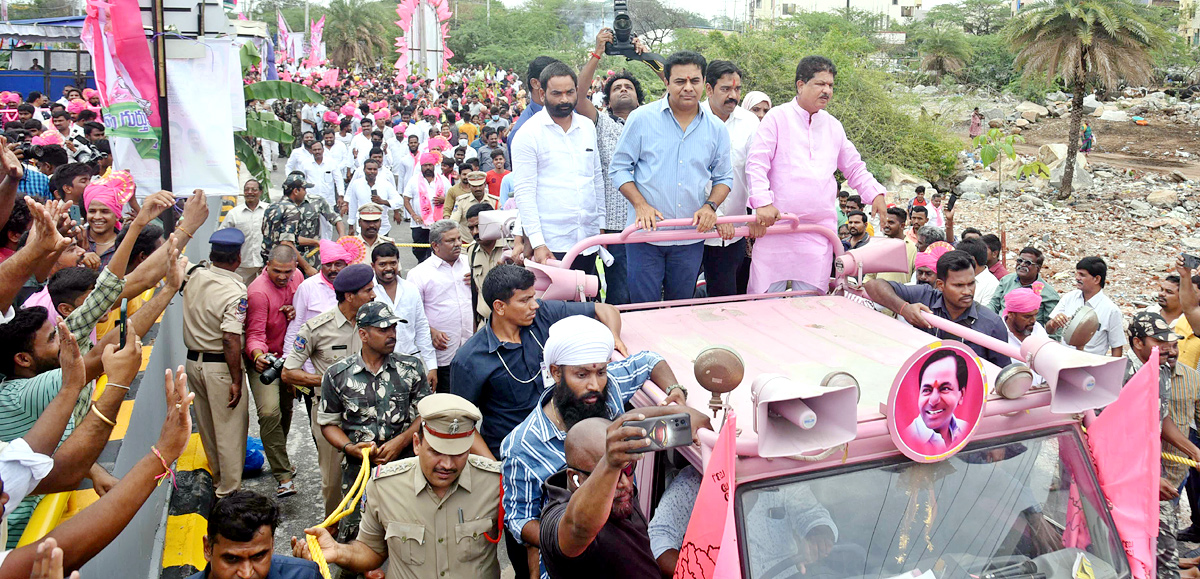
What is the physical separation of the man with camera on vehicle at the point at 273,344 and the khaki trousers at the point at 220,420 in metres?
0.15

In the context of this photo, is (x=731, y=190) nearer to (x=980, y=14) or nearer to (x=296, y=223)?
(x=296, y=223)

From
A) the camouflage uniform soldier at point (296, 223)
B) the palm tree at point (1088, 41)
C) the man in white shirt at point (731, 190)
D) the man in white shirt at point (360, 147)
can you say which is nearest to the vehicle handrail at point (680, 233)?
the man in white shirt at point (731, 190)

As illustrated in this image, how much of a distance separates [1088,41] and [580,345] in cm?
2278

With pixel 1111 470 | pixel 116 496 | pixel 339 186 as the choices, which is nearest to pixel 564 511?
pixel 116 496

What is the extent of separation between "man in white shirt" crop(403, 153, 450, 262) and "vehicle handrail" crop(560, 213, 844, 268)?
6830mm

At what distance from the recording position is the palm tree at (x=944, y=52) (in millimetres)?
48969

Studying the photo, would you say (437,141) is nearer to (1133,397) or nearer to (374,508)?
(374,508)

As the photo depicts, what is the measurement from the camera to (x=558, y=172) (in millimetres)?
6102

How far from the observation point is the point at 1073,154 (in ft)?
77.0

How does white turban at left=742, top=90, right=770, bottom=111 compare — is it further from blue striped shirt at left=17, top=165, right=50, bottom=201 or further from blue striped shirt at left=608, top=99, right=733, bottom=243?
blue striped shirt at left=17, top=165, right=50, bottom=201

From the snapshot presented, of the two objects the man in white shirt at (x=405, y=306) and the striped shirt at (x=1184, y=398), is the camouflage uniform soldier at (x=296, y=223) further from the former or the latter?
the striped shirt at (x=1184, y=398)

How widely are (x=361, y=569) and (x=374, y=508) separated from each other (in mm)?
249

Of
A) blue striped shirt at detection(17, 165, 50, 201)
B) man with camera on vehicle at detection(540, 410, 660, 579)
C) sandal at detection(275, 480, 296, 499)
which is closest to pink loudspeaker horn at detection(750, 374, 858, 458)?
man with camera on vehicle at detection(540, 410, 660, 579)

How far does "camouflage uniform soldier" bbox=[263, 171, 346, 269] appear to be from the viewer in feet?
28.8
